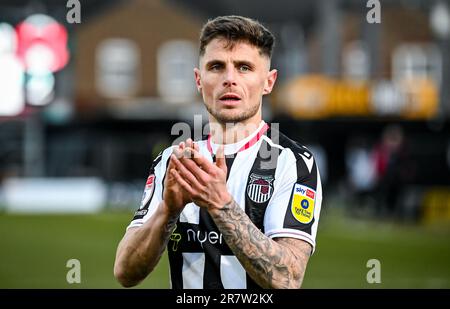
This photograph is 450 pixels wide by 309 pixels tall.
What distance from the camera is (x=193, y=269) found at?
400 cm

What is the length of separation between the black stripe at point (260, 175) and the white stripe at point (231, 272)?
36 millimetres

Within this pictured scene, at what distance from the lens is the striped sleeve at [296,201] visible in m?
3.88

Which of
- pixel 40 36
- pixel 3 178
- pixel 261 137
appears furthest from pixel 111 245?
pixel 261 137

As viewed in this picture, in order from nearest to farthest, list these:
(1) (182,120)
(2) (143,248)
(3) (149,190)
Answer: (2) (143,248) → (3) (149,190) → (1) (182,120)

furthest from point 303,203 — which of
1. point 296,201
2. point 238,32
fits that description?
point 238,32

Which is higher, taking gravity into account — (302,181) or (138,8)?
(138,8)

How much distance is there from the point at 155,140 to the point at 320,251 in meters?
16.3

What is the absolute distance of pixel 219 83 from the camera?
3855 millimetres

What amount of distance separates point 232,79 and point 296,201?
0.60 m

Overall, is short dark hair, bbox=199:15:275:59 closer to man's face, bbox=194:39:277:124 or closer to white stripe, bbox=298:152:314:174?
man's face, bbox=194:39:277:124

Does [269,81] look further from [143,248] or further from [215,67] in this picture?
[143,248]

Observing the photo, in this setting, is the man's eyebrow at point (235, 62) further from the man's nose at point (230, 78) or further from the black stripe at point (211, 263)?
the black stripe at point (211, 263)

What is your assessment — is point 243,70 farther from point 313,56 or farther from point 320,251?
point 313,56

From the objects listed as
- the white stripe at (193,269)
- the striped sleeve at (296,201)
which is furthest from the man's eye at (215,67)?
the white stripe at (193,269)
